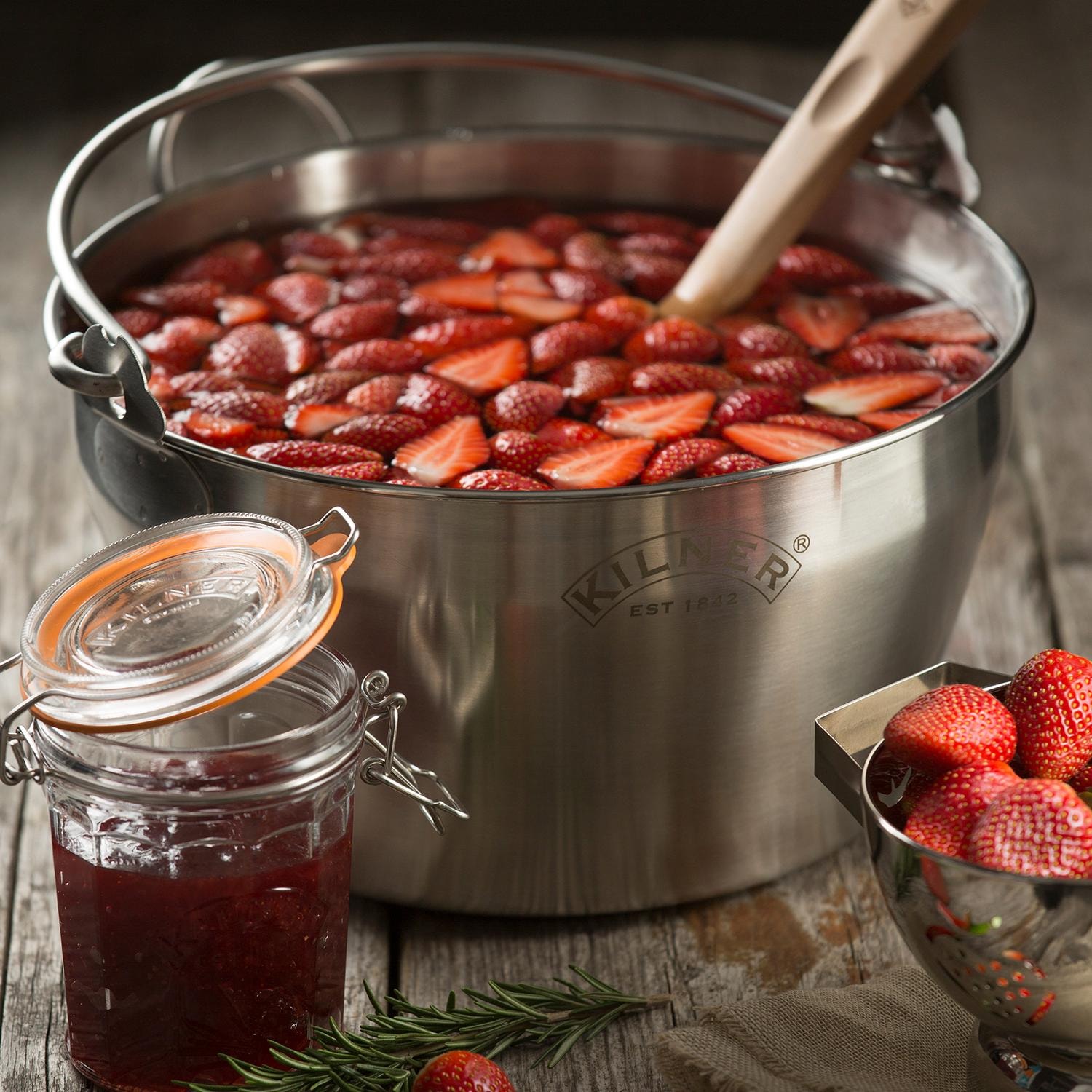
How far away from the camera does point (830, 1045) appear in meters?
0.95

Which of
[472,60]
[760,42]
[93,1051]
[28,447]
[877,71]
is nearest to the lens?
[93,1051]

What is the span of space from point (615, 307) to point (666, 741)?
41 centimetres

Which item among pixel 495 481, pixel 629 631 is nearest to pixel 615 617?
pixel 629 631

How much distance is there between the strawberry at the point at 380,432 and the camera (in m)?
1.07

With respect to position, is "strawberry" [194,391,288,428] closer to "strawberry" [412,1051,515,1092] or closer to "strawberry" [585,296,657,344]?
"strawberry" [585,296,657,344]

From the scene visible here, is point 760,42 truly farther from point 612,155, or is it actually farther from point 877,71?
point 877,71

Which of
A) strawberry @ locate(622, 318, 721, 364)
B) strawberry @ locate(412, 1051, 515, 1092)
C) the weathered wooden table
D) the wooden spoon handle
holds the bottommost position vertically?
the weathered wooden table

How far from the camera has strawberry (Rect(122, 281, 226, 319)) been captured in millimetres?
1290

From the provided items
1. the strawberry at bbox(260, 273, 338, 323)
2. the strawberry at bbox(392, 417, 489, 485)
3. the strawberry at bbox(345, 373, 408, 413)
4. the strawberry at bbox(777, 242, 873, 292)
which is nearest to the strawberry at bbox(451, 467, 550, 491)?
the strawberry at bbox(392, 417, 489, 485)

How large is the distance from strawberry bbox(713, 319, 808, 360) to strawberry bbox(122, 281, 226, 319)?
433mm

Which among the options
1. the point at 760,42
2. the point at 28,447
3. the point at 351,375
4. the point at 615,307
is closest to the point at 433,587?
the point at 351,375

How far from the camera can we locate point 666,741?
100cm

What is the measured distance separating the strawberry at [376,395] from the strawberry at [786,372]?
0.26 meters

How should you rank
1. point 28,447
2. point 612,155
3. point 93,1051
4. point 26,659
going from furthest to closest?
point 28,447 → point 612,155 → point 93,1051 → point 26,659
